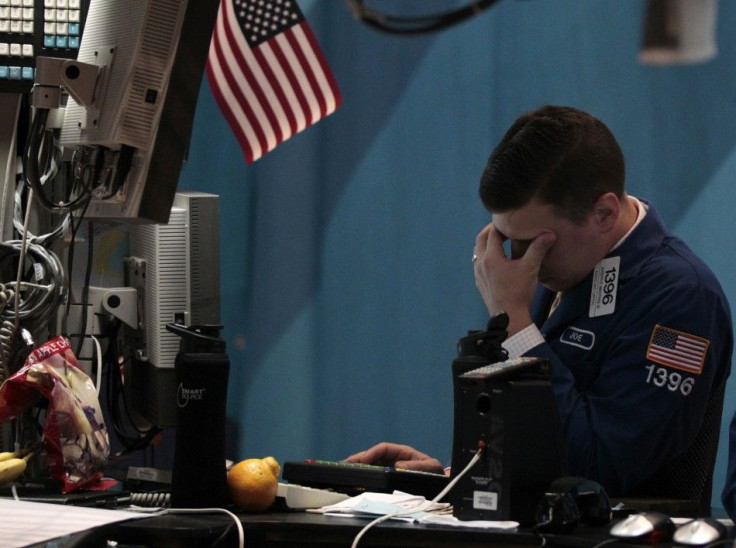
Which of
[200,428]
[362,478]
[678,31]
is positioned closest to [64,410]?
[200,428]

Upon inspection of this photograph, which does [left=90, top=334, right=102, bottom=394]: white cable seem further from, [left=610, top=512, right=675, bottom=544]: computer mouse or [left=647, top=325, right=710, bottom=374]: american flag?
[left=610, top=512, right=675, bottom=544]: computer mouse

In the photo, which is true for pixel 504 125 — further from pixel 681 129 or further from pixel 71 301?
pixel 71 301

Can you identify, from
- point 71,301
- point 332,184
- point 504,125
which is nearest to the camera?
point 71,301

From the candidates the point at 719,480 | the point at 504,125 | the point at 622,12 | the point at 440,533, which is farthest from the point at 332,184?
the point at 440,533

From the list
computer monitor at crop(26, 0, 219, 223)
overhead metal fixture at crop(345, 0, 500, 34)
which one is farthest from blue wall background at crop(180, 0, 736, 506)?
overhead metal fixture at crop(345, 0, 500, 34)

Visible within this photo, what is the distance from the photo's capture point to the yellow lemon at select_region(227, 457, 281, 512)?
72.9 inches

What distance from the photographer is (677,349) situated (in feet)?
6.74

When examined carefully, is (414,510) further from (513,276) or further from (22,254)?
(22,254)

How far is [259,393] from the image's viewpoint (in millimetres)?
3605

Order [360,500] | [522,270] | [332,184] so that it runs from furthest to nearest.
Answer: [332,184], [522,270], [360,500]

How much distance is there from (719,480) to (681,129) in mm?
896

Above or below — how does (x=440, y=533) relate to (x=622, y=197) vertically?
below

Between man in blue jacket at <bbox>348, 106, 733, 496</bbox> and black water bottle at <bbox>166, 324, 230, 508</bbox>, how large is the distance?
0.46 metres

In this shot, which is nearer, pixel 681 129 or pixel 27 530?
pixel 27 530
